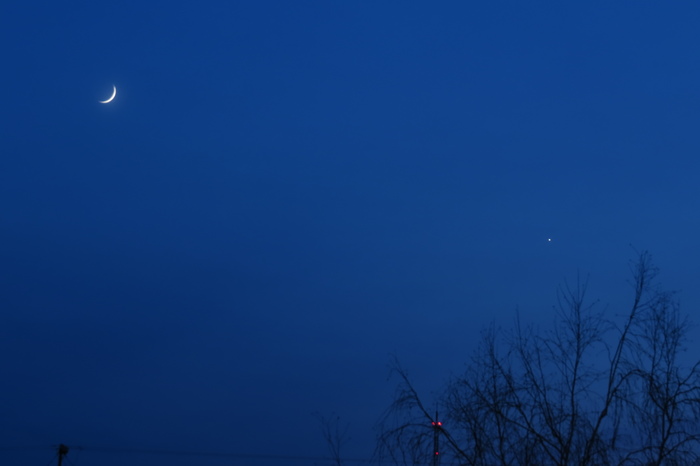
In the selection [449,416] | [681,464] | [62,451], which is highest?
[62,451]

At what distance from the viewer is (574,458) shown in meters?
10.8

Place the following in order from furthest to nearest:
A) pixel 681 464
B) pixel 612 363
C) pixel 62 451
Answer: pixel 62 451 → pixel 612 363 → pixel 681 464

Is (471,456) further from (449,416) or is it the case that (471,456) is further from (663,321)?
(663,321)

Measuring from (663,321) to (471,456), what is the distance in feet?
10.1

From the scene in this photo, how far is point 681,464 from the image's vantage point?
405 inches

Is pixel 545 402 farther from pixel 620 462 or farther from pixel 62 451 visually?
pixel 62 451

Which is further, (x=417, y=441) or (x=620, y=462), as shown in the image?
(x=417, y=441)

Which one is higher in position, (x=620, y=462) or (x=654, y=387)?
(x=654, y=387)

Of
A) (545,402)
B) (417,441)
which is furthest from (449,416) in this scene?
(545,402)

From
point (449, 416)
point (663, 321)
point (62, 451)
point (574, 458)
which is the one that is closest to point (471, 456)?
point (449, 416)

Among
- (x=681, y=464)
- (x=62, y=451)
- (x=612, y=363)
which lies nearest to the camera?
(x=681, y=464)

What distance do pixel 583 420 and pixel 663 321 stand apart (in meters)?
1.67

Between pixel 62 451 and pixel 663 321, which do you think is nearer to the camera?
pixel 663 321

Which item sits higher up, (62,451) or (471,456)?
(62,451)
